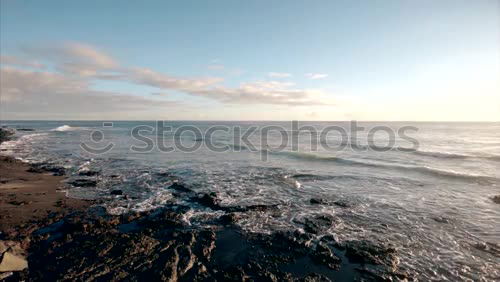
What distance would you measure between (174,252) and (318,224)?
6.64m

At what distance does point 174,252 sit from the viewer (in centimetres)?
942

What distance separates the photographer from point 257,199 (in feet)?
53.7

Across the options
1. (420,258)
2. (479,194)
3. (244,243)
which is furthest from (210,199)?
(479,194)

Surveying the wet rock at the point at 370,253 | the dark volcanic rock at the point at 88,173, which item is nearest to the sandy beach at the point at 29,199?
the dark volcanic rock at the point at 88,173

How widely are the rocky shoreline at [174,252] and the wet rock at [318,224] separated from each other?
46mm

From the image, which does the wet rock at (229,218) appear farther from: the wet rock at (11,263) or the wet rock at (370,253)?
the wet rock at (11,263)

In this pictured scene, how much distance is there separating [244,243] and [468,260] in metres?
8.17

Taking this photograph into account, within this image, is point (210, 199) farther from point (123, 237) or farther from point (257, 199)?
point (123, 237)

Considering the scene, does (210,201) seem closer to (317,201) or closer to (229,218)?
(229,218)

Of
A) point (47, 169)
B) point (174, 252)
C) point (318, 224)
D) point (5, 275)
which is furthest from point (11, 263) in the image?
point (47, 169)

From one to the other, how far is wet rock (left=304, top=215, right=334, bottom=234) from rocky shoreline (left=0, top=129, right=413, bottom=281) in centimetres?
5

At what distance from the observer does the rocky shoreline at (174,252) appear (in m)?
8.21

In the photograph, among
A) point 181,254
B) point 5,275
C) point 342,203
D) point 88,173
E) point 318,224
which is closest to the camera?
point 5,275

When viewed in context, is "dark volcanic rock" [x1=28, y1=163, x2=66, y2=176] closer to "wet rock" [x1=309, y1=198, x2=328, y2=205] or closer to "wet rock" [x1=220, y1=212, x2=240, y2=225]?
"wet rock" [x1=220, y1=212, x2=240, y2=225]
